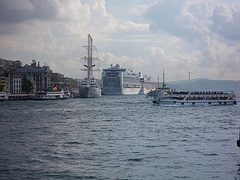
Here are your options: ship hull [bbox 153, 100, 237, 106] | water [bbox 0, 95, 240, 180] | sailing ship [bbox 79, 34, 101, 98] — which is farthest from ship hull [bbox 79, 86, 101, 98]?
water [bbox 0, 95, 240, 180]

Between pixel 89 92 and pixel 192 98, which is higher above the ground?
pixel 89 92

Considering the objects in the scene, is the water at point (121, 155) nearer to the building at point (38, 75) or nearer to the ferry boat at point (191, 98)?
the ferry boat at point (191, 98)

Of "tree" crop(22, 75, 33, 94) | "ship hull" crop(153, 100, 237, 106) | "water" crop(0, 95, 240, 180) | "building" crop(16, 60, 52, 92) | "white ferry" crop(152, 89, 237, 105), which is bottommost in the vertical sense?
"water" crop(0, 95, 240, 180)

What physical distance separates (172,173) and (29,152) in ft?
34.7

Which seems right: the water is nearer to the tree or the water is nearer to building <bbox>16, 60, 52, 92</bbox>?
the tree

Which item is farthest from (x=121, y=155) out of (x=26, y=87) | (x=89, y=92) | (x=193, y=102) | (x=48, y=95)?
(x=26, y=87)

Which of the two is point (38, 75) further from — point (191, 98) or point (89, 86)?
point (191, 98)

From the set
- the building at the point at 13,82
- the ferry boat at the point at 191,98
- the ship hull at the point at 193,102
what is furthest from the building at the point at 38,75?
the ship hull at the point at 193,102

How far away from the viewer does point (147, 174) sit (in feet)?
60.3

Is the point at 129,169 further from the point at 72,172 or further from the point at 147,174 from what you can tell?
the point at 72,172

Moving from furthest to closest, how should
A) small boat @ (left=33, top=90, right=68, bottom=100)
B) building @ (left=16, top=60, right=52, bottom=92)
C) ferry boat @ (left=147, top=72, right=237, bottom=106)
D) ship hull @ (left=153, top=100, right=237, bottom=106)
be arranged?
building @ (left=16, top=60, right=52, bottom=92)
small boat @ (left=33, top=90, right=68, bottom=100)
ferry boat @ (left=147, top=72, right=237, bottom=106)
ship hull @ (left=153, top=100, right=237, bottom=106)

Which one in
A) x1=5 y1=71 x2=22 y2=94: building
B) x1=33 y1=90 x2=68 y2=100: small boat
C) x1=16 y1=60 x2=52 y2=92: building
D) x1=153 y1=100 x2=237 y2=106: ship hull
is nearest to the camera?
x1=153 y1=100 x2=237 y2=106: ship hull

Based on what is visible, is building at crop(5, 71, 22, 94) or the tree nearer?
building at crop(5, 71, 22, 94)

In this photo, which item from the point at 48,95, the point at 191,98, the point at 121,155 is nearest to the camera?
the point at 121,155
